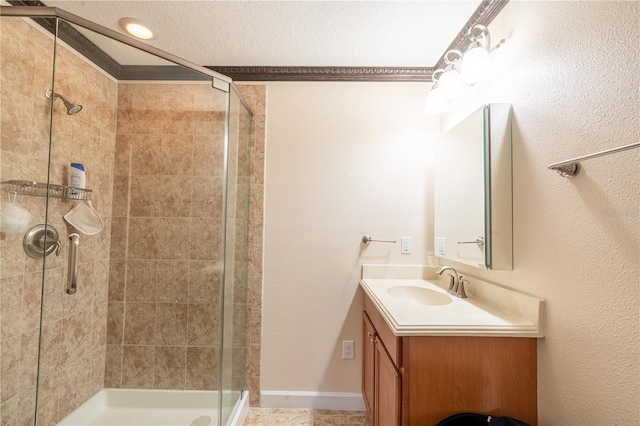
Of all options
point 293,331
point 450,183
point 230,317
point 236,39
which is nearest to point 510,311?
point 450,183

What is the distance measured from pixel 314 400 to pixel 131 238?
1.68 meters

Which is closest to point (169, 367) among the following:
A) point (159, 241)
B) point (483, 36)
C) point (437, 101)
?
point (159, 241)

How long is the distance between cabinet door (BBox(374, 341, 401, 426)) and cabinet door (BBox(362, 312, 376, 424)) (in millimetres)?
83

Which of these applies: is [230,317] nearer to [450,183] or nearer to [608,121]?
[450,183]

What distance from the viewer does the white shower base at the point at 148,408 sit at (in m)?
1.63

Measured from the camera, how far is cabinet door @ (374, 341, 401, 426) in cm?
101

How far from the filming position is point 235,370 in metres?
1.71

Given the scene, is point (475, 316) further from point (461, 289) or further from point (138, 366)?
point (138, 366)

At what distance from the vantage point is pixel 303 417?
5.65ft

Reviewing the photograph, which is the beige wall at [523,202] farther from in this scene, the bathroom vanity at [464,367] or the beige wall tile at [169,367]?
the beige wall tile at [169,367]

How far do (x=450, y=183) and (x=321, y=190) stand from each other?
83 cm

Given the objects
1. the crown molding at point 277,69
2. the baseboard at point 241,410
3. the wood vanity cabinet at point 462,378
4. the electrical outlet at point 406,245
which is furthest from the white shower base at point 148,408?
the crown molding at point 277,69

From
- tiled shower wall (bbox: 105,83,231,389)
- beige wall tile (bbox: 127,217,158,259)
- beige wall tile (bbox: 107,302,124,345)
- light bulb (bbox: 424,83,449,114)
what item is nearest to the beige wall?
light bulb (bbox: 424,83,449,114)

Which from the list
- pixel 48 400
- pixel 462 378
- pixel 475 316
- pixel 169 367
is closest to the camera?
pixel 462 378
